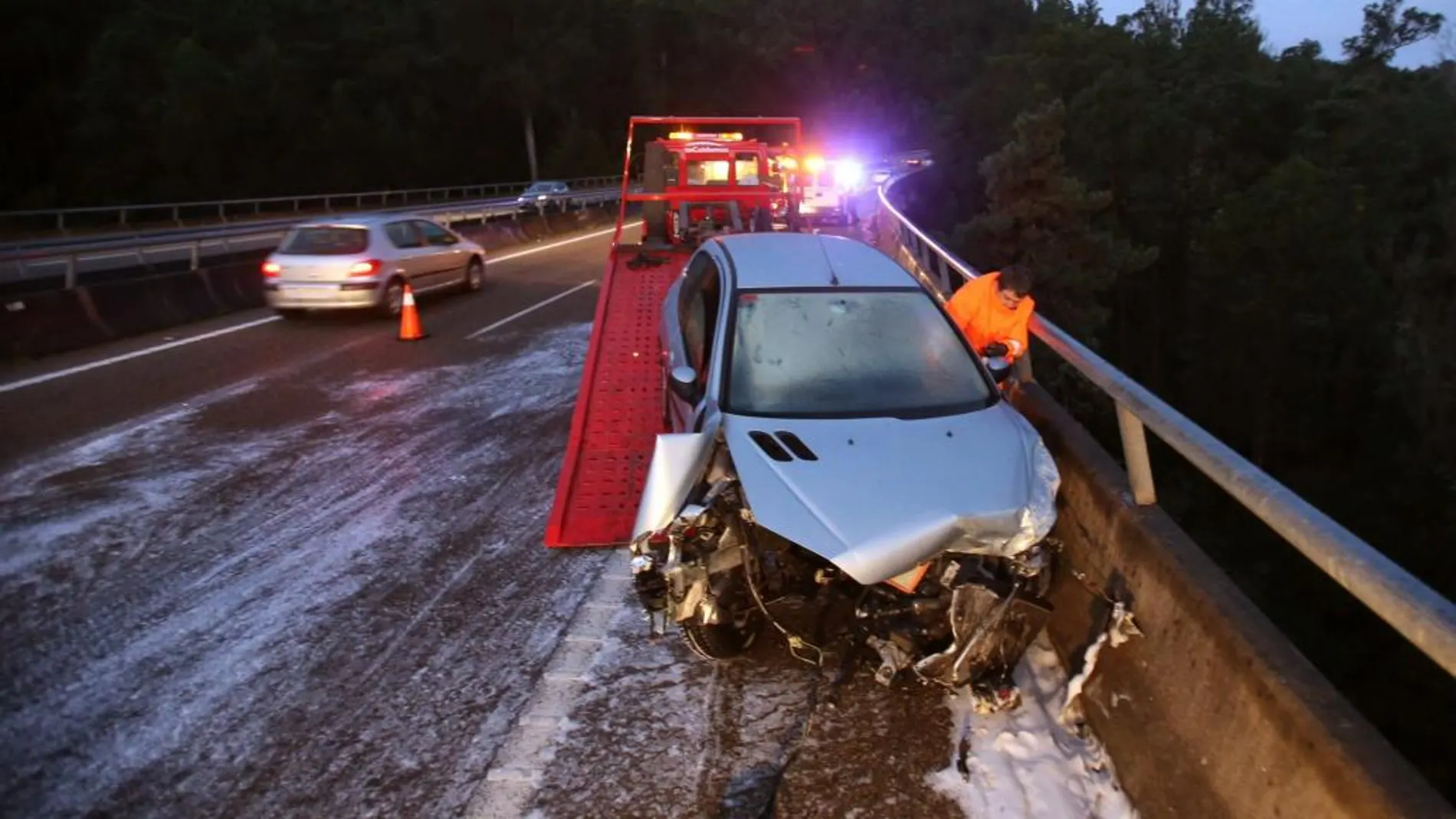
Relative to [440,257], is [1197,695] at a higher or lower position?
lower

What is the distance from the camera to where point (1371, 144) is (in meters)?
50.6

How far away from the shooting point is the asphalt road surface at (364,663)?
374 cm

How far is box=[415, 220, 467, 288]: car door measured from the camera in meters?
15.6

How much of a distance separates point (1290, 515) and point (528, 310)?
44.9ft

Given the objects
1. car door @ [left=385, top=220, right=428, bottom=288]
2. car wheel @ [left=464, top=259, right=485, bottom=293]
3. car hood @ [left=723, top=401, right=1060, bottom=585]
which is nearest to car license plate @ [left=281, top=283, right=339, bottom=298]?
car door @ [left=385, top=220, right=428, bottom=288]

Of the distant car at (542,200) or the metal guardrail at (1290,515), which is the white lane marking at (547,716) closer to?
the metal guardrail at (1290,515)

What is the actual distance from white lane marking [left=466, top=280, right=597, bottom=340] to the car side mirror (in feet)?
27.2

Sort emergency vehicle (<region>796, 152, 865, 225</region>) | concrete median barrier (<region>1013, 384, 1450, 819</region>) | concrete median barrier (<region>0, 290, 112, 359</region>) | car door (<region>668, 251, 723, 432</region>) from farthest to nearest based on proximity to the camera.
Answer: emergency vehicle (<region>796, 152, 865, 225</region>) → concrete median barrier (<region>0, 290, 112, 359</region>) → car door (<region>668, 251, 723, 432</region>) → concrete median barrier (<region>1013, 384, 1450, 819</region>)

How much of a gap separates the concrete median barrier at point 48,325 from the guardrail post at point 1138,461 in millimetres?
12087

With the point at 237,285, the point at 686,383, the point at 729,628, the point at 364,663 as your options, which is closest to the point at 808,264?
the point at 686,383

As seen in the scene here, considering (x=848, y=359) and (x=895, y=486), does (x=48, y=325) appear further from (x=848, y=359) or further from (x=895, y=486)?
(x=895, y=486)

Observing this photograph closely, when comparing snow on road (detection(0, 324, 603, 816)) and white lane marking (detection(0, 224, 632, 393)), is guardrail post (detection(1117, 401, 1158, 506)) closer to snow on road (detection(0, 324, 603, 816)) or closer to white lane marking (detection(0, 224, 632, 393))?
snow on road (detection(0, 324, 603, 816))

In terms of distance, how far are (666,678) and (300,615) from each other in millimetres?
1926

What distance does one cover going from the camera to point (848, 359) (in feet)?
17.4
